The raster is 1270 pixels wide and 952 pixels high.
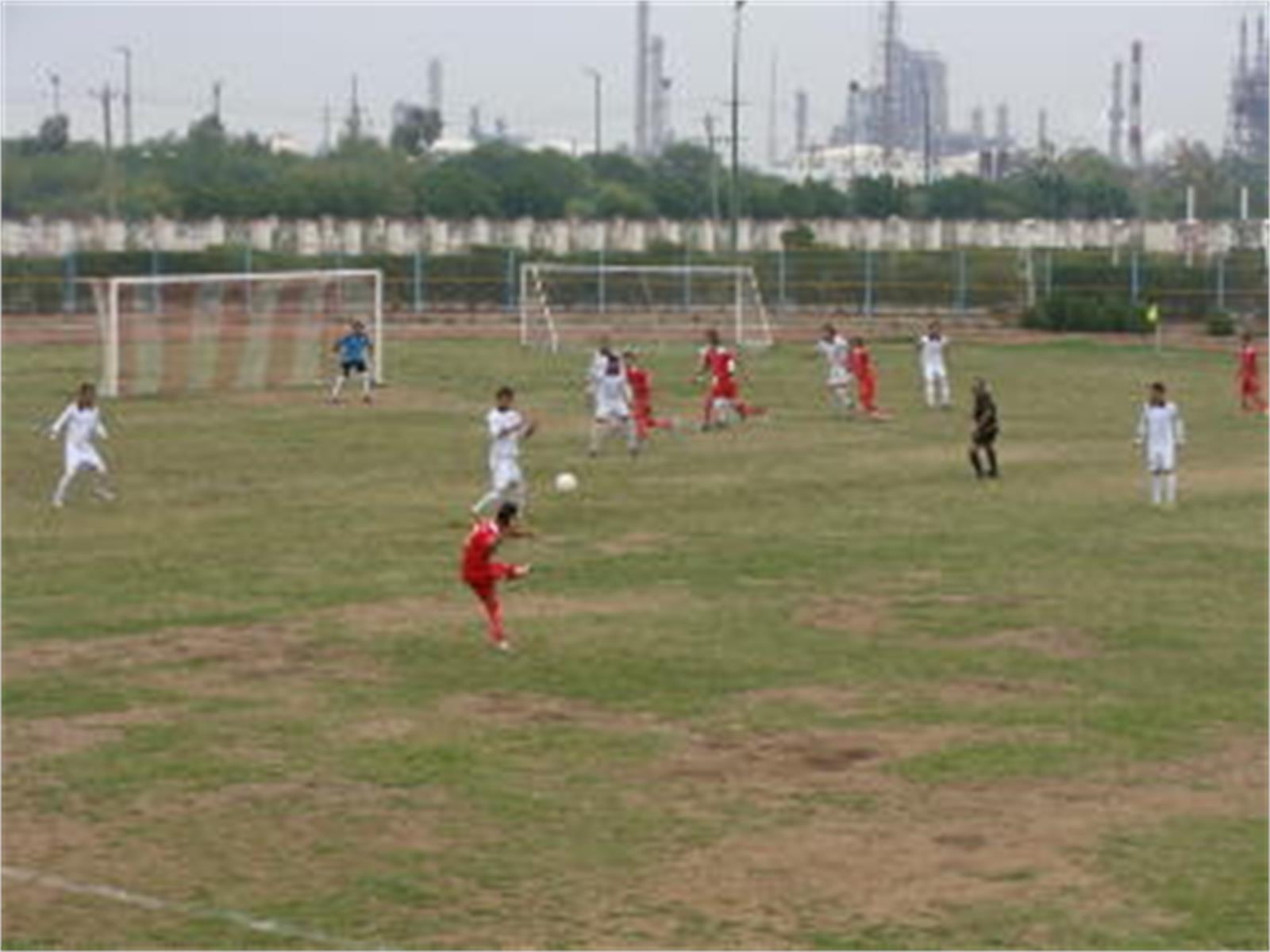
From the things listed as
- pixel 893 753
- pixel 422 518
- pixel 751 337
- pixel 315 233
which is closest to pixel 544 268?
pixel 751 337

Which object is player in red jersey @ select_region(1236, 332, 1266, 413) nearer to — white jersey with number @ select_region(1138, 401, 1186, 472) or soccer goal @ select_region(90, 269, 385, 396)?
white jersey with number @ select_region(1138, 401, 1186, 472)

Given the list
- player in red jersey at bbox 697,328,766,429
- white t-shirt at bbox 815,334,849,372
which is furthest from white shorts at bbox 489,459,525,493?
white t-shirt at bbox 815,334,849,372

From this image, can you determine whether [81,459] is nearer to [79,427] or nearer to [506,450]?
[79,427]

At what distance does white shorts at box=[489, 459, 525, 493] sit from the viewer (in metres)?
29.1

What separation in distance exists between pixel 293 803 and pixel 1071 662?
744 cm

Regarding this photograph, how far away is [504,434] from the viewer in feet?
95.0

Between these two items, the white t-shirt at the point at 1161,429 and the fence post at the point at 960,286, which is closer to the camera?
the white t-shirt at the point at 1161,429

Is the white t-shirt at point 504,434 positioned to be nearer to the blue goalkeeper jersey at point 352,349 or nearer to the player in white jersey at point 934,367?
the player in white jersey at point 934,367

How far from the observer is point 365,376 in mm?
49156

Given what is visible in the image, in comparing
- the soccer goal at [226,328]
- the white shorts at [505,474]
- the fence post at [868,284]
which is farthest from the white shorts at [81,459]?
the fence post at [868,284]

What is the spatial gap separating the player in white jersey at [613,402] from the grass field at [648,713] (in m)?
1.99

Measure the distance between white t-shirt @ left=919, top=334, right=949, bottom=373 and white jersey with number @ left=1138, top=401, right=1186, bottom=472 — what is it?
1453cm

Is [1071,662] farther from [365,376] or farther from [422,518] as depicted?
[365,376]

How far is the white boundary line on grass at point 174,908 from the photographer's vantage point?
13.0 meters
